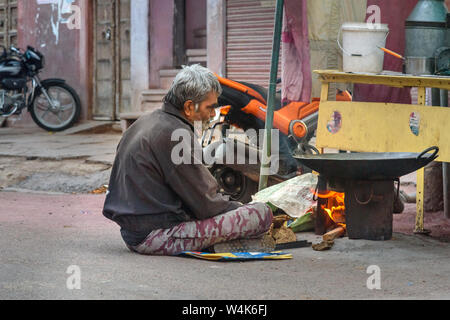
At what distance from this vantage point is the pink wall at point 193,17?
41.4 feet

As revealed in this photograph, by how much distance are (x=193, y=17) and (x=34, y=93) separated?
2.78 meters

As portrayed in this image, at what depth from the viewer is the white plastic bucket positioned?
568 centimetres

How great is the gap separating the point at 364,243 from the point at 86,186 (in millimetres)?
4250

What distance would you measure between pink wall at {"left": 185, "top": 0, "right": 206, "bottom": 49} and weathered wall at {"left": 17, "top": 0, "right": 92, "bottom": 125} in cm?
182

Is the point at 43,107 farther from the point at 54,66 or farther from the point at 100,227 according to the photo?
the point at 100,227

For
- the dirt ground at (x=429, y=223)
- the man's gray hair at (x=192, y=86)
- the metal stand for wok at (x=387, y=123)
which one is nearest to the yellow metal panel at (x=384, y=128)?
the metal stand for wok at (x=387, y=123)

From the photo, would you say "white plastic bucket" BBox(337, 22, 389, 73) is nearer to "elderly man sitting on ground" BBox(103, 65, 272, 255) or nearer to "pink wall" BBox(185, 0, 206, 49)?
"elderly man sitting on ground" BBox(103, 65, 272, 255)

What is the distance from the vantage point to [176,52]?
1259 centimetres

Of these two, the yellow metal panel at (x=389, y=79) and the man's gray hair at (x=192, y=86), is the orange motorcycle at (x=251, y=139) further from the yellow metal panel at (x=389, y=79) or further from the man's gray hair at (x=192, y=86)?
the man's gray hair at (x=192, y=86)

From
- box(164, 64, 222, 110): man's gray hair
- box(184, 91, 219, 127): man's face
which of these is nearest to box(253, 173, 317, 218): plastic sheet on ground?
box(184, 91, 219, 127): man's face

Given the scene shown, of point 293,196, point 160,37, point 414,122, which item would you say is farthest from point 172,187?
point 160,37

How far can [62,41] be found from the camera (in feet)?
44.7

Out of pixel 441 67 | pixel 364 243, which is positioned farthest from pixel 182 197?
→ pixel 441 67

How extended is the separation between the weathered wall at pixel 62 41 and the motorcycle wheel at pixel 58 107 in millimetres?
380
